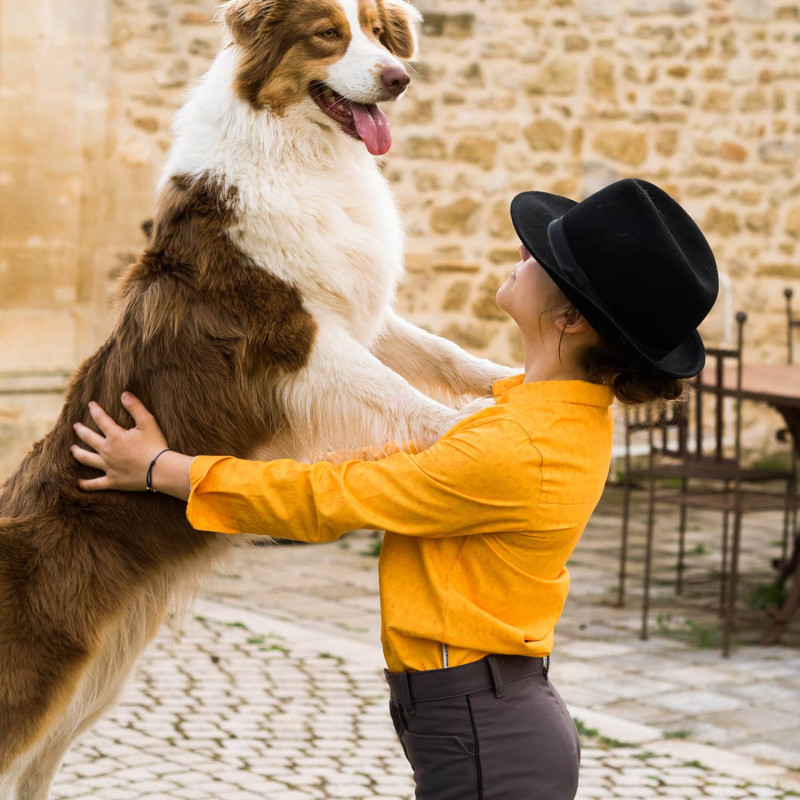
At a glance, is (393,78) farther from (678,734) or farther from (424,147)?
(424,147)

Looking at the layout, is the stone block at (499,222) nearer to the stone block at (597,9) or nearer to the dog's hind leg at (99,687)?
the stone block at (597,9)

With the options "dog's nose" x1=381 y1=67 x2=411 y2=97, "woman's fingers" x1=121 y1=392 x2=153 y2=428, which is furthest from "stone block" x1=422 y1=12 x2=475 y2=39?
"woman's fingers" x1=121 y1=392 x2=153 y2=428

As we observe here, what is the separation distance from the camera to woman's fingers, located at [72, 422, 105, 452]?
245 cm

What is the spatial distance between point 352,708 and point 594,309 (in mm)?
3255

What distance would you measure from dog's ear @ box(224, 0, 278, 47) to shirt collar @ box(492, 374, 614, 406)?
1053mm

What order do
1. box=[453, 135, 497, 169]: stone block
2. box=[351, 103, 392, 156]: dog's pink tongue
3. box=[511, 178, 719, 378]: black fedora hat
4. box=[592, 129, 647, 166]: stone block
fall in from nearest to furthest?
box=[511, 178, 719, 378]: black fedora hat, box=[351, 103, 392, 156]: dog's pink tongue, box=[453, 135, 497, 169]: stone block, box=[592, 129, 647, 166]: stone block

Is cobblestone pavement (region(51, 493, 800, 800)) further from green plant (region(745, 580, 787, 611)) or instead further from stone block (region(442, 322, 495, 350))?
stone block (region(442, 322, 495, 350))

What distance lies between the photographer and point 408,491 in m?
2.12

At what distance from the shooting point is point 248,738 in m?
4.59

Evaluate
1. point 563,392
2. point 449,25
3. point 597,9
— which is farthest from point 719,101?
point 563,392

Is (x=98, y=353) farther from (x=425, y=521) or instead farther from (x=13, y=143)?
(x=13, y=143)

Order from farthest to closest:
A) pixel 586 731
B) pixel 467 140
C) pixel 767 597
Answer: pixel 467 140
pixel 767 597
pixel 586 731

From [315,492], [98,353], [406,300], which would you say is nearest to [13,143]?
[406,300]

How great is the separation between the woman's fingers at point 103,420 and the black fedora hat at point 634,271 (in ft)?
3.07
